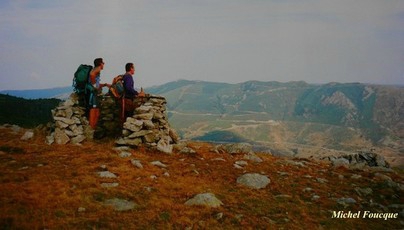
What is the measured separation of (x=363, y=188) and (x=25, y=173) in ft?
56.4

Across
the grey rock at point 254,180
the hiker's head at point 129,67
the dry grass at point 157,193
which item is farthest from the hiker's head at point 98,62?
the grey rock at point 254,180

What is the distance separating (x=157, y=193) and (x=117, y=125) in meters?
11.5

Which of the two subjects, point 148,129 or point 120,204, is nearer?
point 120,204

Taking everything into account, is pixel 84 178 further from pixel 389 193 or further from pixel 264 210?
pixel 389 193

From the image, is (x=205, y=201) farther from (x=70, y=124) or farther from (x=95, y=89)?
(x=95, y=89)

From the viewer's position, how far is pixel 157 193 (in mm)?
14461

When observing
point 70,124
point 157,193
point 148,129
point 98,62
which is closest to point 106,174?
point 157,193

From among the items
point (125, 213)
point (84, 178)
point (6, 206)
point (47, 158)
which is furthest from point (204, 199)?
point (47, 158)

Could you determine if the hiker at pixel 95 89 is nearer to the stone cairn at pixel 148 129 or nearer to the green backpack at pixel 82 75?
the green backpack at pixel 82 75

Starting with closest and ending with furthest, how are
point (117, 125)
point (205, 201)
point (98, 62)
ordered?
point (205, 201), point (98, 62), point (117, 125)

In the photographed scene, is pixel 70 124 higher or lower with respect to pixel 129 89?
lower

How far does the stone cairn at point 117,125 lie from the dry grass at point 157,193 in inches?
43.9

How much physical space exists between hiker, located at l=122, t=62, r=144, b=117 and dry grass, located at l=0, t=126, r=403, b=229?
12.9ft

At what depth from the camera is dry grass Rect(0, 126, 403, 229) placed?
38.0ft
